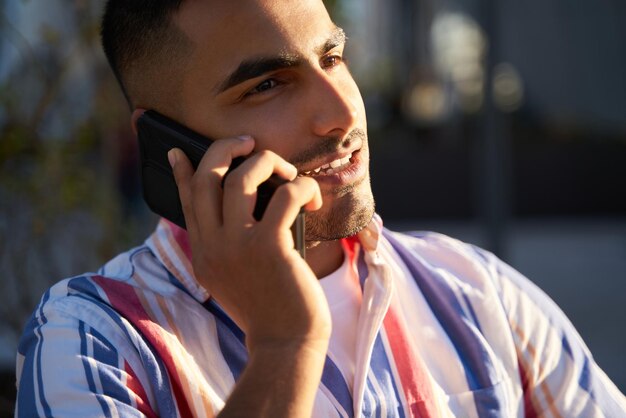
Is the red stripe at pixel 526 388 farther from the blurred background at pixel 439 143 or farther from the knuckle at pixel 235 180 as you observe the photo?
the blurred background at pixel 439 143

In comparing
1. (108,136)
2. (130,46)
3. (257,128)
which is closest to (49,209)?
(108,136)

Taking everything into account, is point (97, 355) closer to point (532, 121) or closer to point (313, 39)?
point (313, 39)

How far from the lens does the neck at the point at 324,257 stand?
2.32 metres

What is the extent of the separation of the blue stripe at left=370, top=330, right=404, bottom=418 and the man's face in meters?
0.29

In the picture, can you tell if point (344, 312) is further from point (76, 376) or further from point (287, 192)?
point (76, 376)

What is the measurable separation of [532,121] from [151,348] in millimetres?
13912

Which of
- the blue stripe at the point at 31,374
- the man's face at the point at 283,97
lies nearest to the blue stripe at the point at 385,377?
the man's face at the point at 283,97

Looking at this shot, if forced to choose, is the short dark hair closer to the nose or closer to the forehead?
the forehead

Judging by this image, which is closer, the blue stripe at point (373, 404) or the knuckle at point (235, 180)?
the knuckle at point (235, 180)

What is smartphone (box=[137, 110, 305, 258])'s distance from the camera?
211 cm

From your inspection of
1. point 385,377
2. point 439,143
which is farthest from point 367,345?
point 439,143

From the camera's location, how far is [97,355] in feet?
6.02

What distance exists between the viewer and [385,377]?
82.7 inches

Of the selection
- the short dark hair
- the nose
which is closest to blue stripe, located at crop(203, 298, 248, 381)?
the nose
